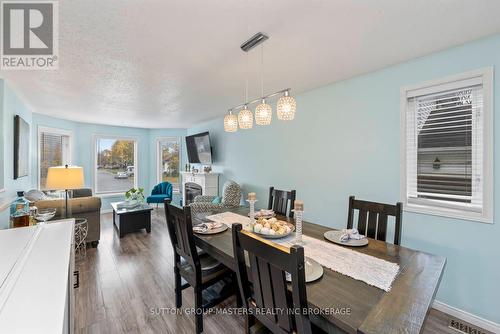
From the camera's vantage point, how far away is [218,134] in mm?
5312

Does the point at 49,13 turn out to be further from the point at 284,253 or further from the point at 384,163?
the point at 384,163

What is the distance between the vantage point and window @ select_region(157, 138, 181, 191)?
21.9 ft

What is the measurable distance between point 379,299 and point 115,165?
6.76 m

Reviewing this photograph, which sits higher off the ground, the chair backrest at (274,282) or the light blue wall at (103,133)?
the light blue wall at (103,133)

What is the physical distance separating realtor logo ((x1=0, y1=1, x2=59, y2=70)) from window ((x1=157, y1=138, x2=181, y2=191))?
4397mm

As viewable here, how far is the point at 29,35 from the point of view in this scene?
174 centimetres

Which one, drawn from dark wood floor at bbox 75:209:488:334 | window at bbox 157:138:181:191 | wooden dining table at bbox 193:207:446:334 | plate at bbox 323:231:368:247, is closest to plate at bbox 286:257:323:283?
wooden dining table at bbox 193:207:446:334

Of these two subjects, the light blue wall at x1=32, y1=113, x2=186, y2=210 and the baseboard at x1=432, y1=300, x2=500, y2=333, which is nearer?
the baseboard at x1=432, y1=300, x2=500, y2=333

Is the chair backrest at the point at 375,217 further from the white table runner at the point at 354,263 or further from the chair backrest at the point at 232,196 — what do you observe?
the chair backrest at the point at 232,196

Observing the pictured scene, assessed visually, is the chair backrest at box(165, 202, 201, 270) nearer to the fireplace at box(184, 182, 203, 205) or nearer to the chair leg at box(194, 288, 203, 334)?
the chair leg at box(194, 288, 203, 334)

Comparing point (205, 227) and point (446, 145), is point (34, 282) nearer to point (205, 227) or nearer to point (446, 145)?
point (205, 227)

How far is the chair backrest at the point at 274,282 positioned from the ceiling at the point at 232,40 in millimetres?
1483

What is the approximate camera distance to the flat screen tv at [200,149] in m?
5.36

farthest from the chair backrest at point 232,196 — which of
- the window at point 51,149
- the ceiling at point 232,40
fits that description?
the window at point 51,149
